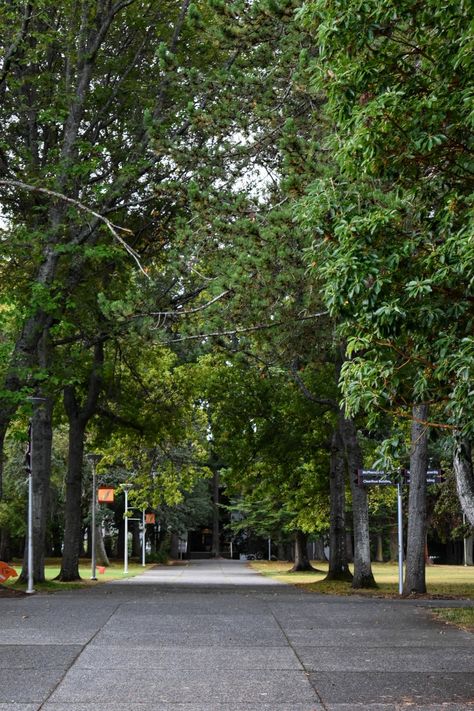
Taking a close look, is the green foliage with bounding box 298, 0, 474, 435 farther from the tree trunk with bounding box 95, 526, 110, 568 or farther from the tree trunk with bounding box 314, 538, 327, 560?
the tree trunk with bounding box 314, 538, 327, 560

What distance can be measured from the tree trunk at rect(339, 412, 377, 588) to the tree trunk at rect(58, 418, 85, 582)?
A: 787 centimetres

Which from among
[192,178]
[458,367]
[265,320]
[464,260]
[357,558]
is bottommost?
[357,558]

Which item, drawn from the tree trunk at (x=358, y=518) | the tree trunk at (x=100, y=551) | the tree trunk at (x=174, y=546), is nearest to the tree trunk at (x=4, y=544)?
the tree trunk at (x=100, y=551)

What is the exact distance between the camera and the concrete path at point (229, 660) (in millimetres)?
7773

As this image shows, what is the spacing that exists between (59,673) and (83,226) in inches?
574

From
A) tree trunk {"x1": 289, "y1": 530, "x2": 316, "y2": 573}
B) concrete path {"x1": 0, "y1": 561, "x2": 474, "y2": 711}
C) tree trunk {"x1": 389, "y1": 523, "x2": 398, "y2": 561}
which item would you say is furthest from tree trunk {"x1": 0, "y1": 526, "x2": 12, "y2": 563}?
concrete path {"x1": 0, "y1": 561, "x2": 474, "y2": 711}

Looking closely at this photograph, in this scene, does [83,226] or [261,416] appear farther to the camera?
[261,416]

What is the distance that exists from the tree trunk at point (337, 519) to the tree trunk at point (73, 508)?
715cm

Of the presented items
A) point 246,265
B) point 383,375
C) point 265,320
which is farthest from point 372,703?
point 265,320

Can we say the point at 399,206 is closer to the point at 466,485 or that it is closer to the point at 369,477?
the point at 466,485

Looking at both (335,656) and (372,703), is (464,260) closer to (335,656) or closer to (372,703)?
(372,703)

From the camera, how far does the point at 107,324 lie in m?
23.4

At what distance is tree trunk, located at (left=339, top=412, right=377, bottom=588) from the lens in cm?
2485

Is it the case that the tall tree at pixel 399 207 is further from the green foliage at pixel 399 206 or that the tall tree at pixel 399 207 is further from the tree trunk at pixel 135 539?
the tree trunk at pixel 135 539
